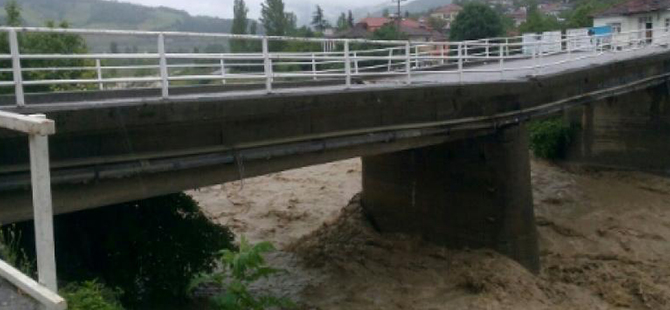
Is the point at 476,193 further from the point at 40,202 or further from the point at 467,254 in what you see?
the point at 40,202

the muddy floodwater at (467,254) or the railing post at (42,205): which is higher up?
the railing post at (42,205)

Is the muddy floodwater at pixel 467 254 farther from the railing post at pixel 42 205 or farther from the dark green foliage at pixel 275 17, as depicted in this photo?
the dark green foliage at pixel 275 17

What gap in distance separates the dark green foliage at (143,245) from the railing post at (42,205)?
24.5 ft

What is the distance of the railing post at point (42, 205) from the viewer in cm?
463

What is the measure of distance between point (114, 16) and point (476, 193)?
12027 centimetres

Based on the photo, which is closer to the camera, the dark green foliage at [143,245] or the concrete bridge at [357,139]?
the concrete bridge at [357,139]

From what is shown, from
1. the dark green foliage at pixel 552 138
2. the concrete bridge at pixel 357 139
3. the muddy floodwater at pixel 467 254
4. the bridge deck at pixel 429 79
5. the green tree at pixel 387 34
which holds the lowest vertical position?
the muddy floodwater at pixel 467 254

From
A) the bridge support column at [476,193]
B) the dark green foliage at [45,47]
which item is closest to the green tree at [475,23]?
the dark green foliage at [45,47]

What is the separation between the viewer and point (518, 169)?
653 inches

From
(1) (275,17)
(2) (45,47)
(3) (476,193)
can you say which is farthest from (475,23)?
(3) (476,193)

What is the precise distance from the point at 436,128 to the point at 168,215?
18.4ft

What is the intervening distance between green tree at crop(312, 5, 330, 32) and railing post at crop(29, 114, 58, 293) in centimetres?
11605

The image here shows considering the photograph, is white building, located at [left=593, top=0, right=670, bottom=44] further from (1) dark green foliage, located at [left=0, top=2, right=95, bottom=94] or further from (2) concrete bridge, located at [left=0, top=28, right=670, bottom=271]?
(1) dark green foliage, located at [left=0, top=2, right=95, bottom=94]

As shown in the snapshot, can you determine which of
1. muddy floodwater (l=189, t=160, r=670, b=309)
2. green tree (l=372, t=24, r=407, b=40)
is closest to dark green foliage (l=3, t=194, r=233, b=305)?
muddy floodwater (l=189, t=160, r=670, b=309)
